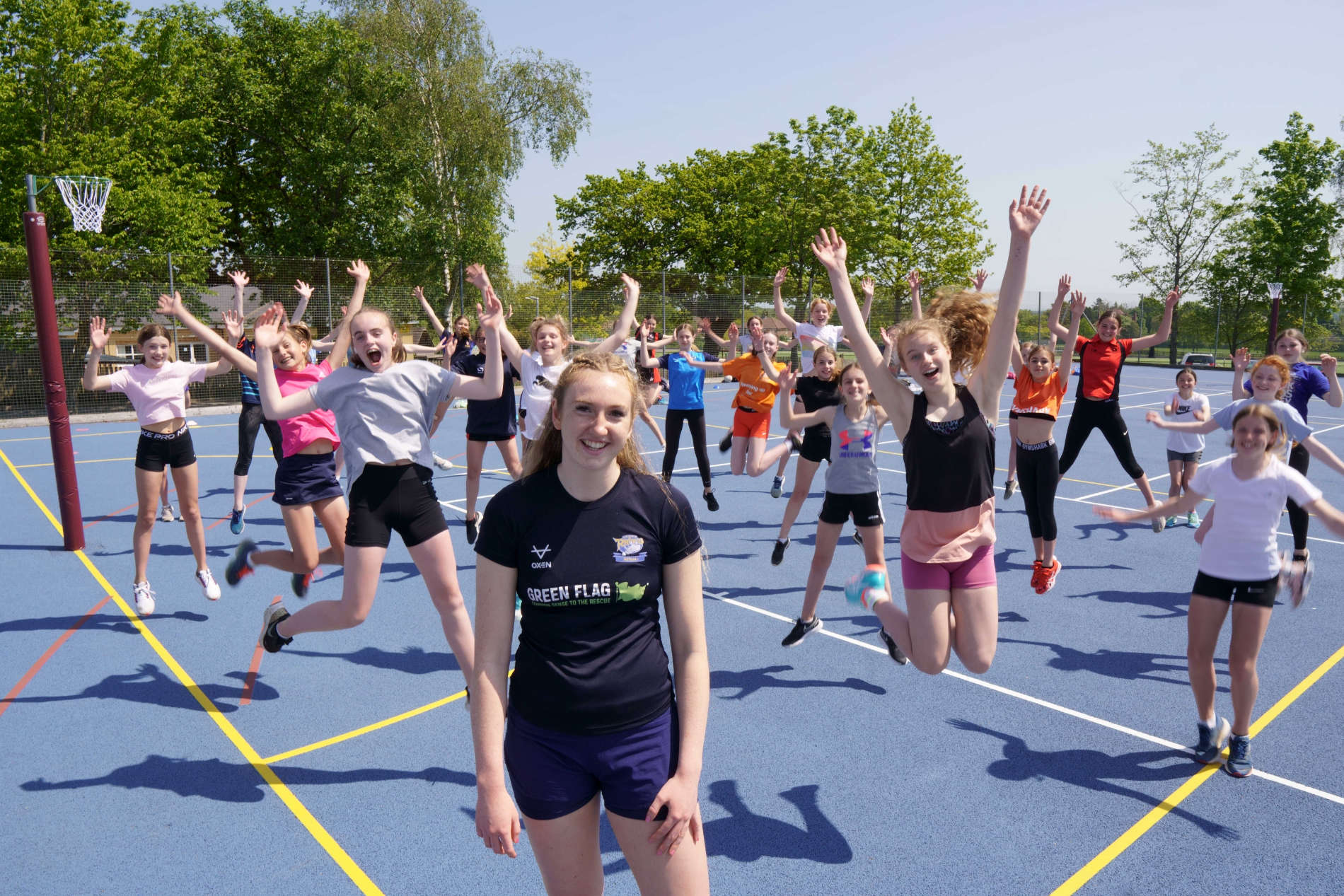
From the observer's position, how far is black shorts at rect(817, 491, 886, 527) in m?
5.91

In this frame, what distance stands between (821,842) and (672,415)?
23.1 ft

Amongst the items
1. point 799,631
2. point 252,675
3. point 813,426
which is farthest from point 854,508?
point 252,675

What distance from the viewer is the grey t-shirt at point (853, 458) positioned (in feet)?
19.4

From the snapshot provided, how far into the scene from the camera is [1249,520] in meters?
4.24

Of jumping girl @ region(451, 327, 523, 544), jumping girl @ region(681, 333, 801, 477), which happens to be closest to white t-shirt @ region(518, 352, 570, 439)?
jumping girl @ region(451, 327, 523, 544)

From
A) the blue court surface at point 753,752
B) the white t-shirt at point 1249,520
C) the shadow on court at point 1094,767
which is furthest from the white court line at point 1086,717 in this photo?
the white t-shirt at point 1249,520

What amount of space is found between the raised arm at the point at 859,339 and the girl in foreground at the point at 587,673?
1590mm

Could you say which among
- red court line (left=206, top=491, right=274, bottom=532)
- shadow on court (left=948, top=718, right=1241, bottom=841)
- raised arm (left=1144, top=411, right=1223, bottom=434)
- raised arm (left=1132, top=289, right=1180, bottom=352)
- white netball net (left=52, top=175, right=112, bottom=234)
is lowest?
red court line (left=206, top=491, right=274, bottom=532)

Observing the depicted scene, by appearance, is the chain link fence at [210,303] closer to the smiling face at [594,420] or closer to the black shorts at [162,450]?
the black shorts at [162,450]

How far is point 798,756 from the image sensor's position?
4457 mm

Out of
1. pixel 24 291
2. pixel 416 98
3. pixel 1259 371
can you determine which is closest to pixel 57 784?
pixel 1259 371

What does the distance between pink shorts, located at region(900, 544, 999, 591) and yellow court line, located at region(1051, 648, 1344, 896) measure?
1199mm

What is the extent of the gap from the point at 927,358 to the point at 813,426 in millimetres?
3597

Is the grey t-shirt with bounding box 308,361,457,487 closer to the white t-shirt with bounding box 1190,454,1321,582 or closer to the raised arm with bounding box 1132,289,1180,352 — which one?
the white t-shirt with bounding box 1190,454,1321,582
